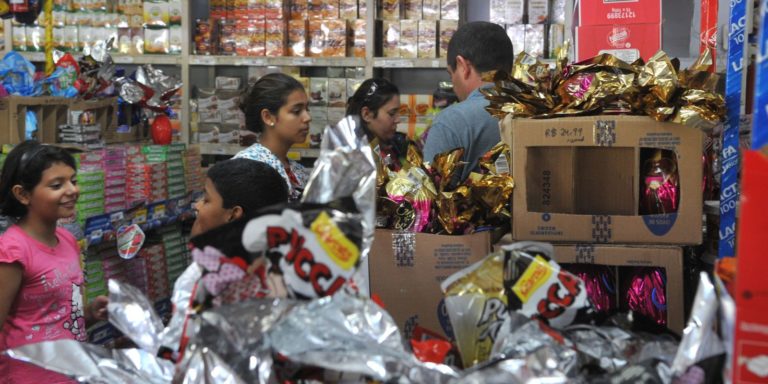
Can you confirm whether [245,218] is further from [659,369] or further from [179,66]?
[179,66]

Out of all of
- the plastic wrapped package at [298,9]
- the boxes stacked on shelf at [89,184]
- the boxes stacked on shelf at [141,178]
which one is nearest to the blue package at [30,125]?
the boxes stacked on shelf at [89,184]

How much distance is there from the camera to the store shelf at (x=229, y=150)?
5.25 m

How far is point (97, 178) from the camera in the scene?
13.0 ft

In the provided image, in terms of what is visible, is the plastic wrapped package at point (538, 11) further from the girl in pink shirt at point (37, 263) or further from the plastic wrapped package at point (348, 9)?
the girl in pink shirt at point (37, 263)

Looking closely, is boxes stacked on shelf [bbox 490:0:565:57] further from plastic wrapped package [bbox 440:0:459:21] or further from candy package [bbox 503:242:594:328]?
candy package [bbox 503:242:594:328]

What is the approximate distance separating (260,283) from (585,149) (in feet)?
3.79

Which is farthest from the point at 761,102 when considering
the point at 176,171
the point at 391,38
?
the point at 391,38

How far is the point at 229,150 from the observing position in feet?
17.7

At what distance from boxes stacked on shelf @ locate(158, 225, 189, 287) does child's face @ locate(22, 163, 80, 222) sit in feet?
6.29

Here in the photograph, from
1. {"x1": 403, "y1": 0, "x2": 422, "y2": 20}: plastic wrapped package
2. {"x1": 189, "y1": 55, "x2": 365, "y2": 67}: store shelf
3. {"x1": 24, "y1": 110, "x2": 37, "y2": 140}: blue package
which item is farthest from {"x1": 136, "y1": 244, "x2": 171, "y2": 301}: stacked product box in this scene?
{"x1": 403, "y1": 0, "x2": 422, "y2": 20}: plastic wrapped package

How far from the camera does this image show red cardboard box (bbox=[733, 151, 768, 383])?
3.12 feet

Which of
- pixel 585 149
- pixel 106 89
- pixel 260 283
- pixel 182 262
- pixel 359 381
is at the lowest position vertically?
pixel 182 262

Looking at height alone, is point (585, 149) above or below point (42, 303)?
above

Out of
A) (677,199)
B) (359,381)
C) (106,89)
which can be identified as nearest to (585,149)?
(677,199)
